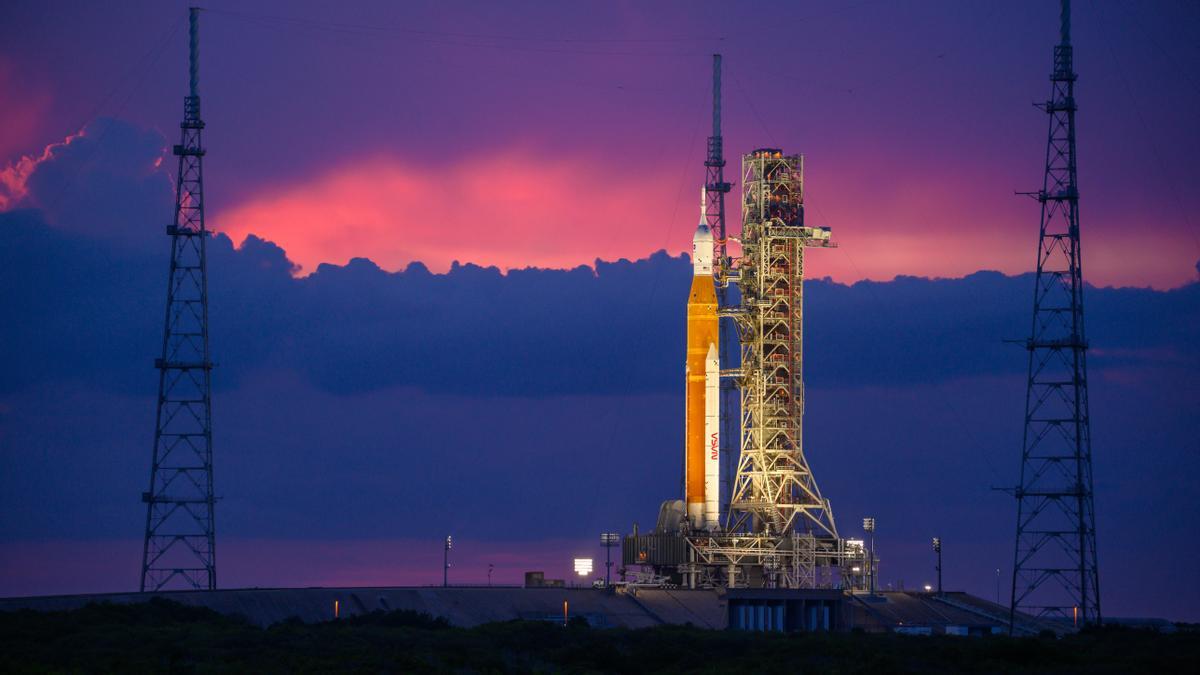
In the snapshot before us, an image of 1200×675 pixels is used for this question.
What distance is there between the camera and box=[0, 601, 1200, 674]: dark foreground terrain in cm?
8862

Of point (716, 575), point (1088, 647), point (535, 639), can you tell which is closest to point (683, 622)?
point (716, 575)

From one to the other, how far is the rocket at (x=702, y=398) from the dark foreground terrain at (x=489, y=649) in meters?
16.2

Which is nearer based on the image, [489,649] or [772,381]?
[489,649]

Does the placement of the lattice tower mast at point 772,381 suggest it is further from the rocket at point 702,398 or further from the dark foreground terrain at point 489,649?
the dark foreground terrain at point 489,649

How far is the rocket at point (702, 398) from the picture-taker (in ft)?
398

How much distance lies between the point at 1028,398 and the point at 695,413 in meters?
22.6

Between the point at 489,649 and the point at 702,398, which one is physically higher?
the point at 702,398

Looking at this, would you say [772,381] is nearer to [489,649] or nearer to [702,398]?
[702,398]

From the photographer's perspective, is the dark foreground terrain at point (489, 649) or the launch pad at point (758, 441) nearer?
the dark foreground terrain at point (489, 649)

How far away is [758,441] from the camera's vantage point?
4769 inches

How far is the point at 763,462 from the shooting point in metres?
121

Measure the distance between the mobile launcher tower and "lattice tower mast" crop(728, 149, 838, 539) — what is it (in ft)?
0.17

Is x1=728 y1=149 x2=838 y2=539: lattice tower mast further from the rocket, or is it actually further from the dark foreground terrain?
the dark foreground terrain

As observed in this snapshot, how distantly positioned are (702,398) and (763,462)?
4723 mm
